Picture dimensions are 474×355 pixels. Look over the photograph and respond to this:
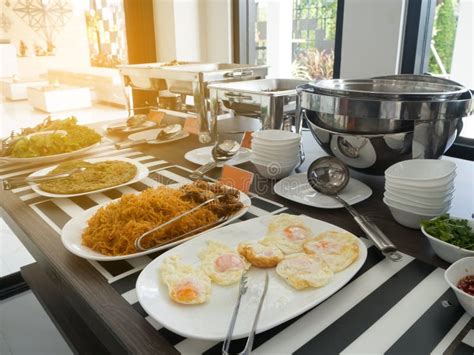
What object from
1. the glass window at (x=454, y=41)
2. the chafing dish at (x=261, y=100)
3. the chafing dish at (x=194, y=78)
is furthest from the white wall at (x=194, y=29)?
the chafing dish at (x=261, y=100)

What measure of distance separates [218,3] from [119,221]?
249 cm

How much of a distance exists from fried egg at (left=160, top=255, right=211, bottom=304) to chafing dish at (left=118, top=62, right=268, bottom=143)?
2.89 ft

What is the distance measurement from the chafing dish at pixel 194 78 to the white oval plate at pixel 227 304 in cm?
91

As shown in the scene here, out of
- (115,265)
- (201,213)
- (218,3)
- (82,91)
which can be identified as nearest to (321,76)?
(218,3)

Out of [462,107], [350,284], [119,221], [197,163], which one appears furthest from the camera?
[197,163]

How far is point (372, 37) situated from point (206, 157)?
115 centimetres

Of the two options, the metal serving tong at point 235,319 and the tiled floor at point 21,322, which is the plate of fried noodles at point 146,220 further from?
the tiled floor at point 21,322

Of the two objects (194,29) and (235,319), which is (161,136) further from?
(194,29)

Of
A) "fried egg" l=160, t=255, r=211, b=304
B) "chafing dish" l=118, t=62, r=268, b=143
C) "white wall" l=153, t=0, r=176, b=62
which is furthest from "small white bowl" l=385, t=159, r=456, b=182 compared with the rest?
"white wall" l=153, t=0, r=176, b=62

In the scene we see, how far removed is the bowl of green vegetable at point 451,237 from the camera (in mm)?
593

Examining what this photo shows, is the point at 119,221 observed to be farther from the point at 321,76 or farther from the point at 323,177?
the point at 321,76

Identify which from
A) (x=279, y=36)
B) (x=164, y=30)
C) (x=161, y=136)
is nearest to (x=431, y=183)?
(x=161, y=136)

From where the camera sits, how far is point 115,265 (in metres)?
0.64

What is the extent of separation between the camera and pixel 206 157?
1.20m
